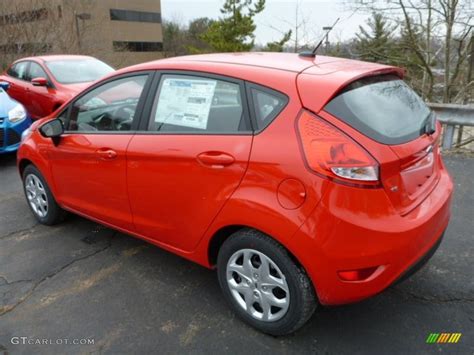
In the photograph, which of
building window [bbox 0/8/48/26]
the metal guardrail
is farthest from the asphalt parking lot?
building window [bbox 0/8/48/26]

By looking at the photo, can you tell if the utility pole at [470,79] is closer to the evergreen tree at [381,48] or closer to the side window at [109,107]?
the evergreen tree at [381,48]

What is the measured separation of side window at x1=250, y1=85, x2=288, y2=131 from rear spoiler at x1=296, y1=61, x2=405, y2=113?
0.12 meters

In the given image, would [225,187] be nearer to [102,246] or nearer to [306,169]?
[306,169]

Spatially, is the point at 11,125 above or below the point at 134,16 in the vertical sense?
below

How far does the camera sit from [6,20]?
52.0 feet

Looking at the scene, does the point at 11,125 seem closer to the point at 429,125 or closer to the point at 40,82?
the point at 40,82

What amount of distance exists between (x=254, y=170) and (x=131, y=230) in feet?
4.45

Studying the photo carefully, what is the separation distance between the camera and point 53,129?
3.38 meters

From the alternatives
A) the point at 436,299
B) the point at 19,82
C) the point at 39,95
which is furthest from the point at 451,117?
the point at 19,82

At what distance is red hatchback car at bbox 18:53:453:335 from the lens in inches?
77.9

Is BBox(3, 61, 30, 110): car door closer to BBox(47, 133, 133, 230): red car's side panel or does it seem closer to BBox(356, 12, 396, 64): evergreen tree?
BBox(47, 133, 133, 230): red car's side panel

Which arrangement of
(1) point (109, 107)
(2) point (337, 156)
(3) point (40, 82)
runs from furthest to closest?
(3) point (40, 82) → (1) point (109, 107) → (2) point (337, 156)

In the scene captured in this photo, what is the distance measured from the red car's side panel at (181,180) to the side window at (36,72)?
6.17 meters

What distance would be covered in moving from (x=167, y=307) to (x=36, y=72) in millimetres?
7169
